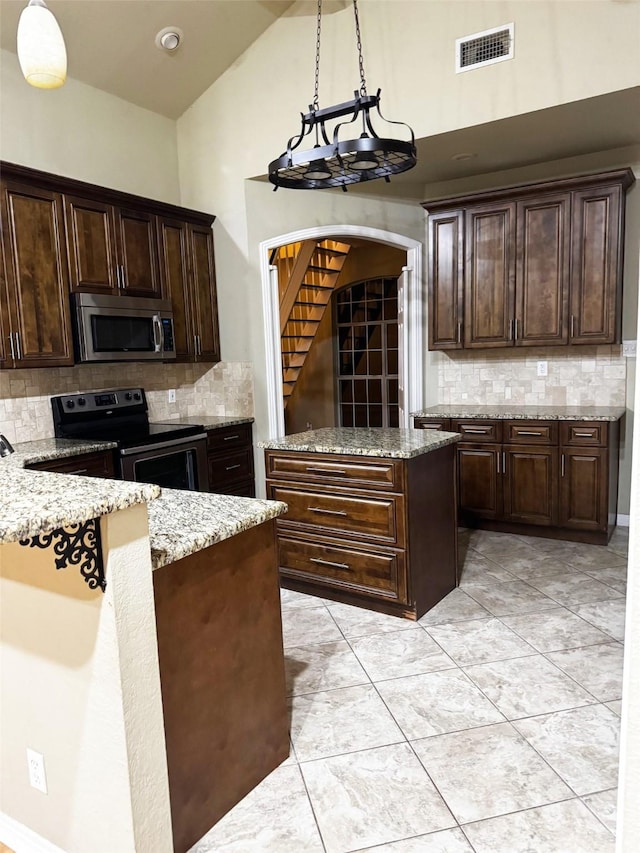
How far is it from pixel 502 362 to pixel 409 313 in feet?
2.93

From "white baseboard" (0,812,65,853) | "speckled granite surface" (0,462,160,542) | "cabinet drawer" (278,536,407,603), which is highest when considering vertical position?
"speckled granite surface" (0,462,160,542)

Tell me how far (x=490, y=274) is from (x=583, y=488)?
1.73 meters

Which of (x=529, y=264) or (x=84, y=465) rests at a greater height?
(x=529, y=264)

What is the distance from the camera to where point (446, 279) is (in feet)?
15.0

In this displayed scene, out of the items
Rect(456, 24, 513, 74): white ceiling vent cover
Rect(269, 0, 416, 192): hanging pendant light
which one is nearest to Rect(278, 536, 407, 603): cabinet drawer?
Rect(269, 0, 416, 192): hanging pendant light

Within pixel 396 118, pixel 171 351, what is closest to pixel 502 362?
pixel 396 118

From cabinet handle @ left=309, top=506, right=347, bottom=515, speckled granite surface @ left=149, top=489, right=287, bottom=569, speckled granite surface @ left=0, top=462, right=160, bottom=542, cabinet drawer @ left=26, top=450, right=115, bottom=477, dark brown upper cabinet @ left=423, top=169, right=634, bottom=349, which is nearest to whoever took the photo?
speckled granite surface @ left=0, top=462, right=160, bottom=542

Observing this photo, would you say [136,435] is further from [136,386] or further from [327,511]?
[327,511]

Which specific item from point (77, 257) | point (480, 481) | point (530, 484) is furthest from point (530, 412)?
point (77, 257)

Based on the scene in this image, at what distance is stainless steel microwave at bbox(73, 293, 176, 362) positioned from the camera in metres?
3.67

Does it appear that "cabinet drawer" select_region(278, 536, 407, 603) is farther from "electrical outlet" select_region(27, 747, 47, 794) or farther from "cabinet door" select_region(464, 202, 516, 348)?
"cabinet door" select_region(464, 202, 516, 348)

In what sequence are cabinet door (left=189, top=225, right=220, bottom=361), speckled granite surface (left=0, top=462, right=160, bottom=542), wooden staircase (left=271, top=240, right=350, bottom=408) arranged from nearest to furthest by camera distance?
1. speckled granite surface (left=0, top=462, right=160, bottom=542)
2. cabinet door (left=189, top=225, right=220, bottom=361)
3. wooden staircase (left=271, top=240, right=350, bottom=408)

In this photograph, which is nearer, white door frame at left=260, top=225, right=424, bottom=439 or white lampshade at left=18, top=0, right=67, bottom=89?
white lampshade at left=18, top=0, right=67, bottom=89

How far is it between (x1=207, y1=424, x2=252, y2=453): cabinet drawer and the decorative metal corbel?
3.08 metres
